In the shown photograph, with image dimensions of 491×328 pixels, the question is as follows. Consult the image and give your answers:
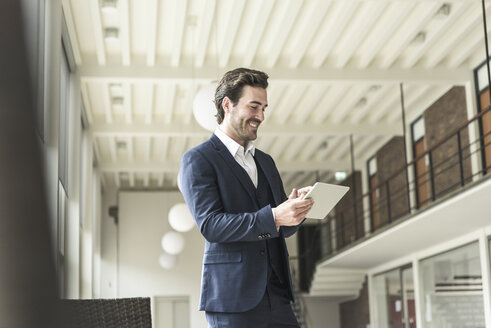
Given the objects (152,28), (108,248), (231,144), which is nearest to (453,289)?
(152,28)

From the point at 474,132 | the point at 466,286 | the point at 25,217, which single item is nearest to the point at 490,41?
the point at 474,132

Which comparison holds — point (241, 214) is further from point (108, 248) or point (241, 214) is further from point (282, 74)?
point (108, 248)

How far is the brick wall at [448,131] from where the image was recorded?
416 inches

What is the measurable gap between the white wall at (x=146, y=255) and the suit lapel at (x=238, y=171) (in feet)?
49.4

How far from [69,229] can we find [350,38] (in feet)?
14.4

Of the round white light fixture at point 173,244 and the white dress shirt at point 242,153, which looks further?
the round white light fixture at point 173,244

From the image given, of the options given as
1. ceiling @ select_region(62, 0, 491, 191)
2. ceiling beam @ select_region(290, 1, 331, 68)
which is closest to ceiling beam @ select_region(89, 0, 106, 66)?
ceiling @ select_region(62, 0, 491, 191)

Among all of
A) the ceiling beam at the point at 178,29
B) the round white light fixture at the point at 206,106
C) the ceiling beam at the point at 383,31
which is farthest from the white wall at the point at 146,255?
the round white light fixture at the point at 206,106

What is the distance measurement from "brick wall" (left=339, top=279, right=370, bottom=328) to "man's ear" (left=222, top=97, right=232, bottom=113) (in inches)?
572

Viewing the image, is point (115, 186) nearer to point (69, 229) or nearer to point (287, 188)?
point (287, 188)

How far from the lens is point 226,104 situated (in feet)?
6.04

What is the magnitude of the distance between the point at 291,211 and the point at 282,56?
788 centimetres

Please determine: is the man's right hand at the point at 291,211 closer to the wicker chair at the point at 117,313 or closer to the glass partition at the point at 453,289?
the wicker chair at the point at 117,313

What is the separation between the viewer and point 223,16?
26.6 ft
